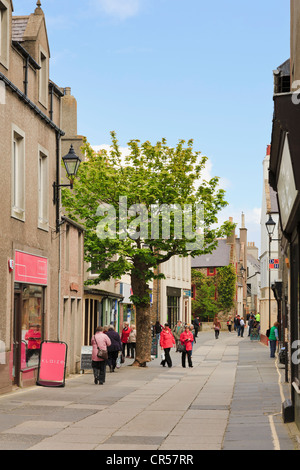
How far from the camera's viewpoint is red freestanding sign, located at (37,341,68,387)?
61.4 feet

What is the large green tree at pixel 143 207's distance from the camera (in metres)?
28.6

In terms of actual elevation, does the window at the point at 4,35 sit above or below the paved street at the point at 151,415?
above

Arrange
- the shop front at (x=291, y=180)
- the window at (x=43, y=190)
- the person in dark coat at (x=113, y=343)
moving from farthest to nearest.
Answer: the person in dark coat at (x=113, y=343), the window at (x=43, y=190), the shop front at (x=291, y=180)

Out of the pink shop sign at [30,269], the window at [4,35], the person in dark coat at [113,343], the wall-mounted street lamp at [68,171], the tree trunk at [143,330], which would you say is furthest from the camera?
the tree trunk at [143,330]

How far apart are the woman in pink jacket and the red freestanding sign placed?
2317mm

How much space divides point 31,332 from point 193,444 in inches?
387

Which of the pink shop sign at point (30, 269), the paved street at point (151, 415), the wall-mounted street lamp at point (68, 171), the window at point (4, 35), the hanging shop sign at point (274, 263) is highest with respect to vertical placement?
the window at point (4, 35)

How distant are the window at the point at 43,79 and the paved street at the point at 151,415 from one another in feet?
26.1

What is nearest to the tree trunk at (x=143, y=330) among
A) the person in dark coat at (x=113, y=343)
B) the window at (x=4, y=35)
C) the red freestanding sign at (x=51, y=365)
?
the person in dark coat at (x=113, y=343)

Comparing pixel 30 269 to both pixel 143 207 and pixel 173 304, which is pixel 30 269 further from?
pixel 173 304

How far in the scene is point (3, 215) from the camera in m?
17.1

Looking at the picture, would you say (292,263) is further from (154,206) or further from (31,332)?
(154,206)

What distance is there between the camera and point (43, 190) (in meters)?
21.6

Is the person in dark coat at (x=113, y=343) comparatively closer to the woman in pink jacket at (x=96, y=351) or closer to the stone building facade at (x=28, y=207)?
the stone building facade at (x=28, y=207)
